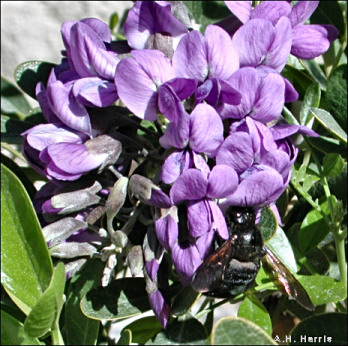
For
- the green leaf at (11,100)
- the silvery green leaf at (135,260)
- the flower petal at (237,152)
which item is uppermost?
the flower petal at (237,152)

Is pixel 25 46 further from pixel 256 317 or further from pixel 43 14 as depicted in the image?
pixel 256 317

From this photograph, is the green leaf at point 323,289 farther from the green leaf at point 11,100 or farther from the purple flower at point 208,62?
the green leaf at point 11,100

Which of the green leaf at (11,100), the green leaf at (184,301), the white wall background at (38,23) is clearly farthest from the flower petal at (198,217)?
the white wall background at (38,23)

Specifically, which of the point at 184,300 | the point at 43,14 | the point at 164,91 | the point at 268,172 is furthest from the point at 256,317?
the point at 43,14

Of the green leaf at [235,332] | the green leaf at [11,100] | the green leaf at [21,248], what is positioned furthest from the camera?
the green leaf at [11,100]

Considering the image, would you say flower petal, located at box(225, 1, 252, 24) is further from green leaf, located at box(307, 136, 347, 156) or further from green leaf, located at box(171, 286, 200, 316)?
green leaf, located at box(171, 286, 200, 316)

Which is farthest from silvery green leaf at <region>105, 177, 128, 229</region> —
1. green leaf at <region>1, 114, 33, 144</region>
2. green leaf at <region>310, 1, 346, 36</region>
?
green leaf at <region>310, 1, 346, 36</region>

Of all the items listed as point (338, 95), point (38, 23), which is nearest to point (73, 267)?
point (338, 95)

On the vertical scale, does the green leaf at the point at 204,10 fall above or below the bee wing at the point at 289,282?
above
